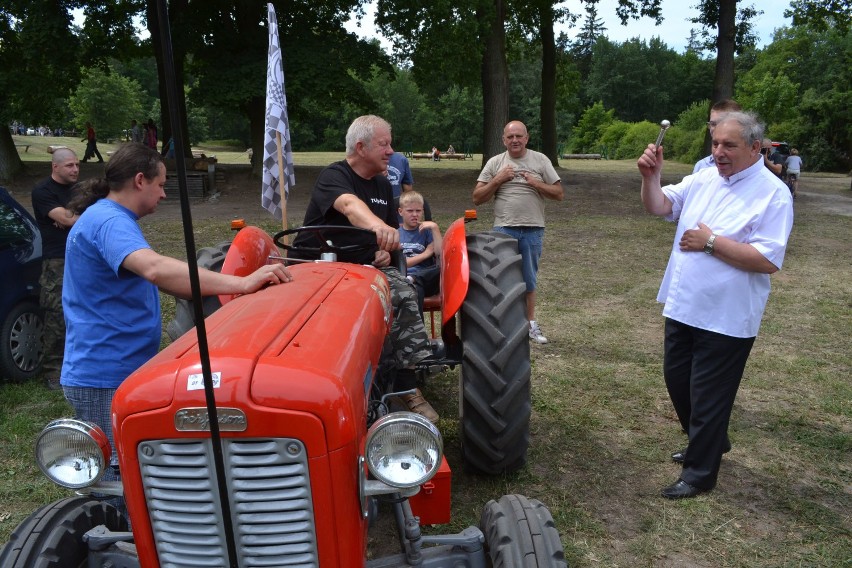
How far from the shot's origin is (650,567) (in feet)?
10.6

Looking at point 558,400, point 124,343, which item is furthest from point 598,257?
point 124,343

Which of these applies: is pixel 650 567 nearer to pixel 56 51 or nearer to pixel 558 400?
pixel 558 400

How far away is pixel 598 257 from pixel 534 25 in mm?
14554

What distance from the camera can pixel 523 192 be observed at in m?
6.07

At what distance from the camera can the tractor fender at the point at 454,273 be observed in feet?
12.5

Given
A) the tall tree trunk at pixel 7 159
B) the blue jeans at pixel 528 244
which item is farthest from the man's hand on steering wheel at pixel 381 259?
the tall tree trunk at pixel 7 159

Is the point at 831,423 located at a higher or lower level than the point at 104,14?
lower

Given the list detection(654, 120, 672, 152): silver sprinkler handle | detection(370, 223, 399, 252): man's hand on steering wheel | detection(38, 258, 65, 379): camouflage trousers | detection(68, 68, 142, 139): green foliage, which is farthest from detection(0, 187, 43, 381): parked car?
detection(68, 68, 142, 139): green foliage

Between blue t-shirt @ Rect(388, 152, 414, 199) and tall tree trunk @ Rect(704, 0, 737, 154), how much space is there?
13.1 metres

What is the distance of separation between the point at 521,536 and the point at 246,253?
2.38 m

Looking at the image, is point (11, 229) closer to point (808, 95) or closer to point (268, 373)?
point (268, 373)

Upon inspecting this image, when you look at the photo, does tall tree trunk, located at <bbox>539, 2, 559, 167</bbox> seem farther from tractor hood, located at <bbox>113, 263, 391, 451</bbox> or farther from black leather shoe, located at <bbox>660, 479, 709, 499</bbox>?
tractor hood, located at <bbox>113, 263, 391, 451</bbox>

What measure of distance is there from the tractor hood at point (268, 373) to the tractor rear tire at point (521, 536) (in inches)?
24.3

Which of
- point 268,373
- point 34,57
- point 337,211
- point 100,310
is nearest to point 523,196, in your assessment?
point 337,211
